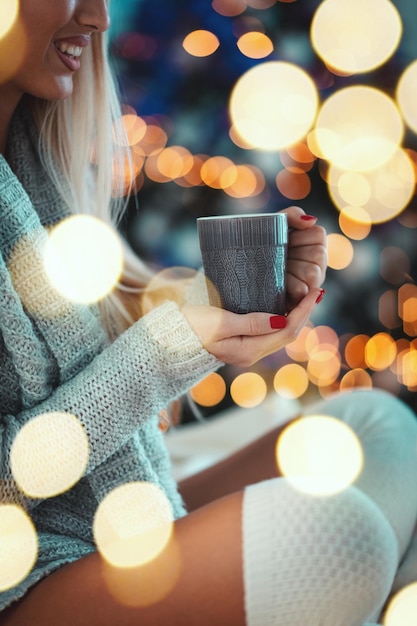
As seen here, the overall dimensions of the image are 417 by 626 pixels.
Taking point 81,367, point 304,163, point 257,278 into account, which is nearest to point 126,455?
point 81,367

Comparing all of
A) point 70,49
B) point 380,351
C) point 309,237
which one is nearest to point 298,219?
point 309,237

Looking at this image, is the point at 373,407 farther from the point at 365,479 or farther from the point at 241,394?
the point at 241,394

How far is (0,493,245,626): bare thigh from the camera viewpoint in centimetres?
68

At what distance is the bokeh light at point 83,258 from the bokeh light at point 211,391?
37.9 inches

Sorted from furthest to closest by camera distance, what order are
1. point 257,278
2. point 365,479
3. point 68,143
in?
point 68,143 < point 365,479 < point 257,278

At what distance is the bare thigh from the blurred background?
4.25ft

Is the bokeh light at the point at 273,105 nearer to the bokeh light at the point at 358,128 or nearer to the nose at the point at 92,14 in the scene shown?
the bokeh light at the point at 358,128

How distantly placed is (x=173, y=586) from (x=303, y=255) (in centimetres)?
44

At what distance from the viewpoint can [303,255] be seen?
0.93 m

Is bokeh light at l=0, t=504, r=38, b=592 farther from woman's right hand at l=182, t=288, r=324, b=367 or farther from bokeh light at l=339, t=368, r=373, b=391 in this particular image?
bokeh light at l=339, t=368, r=373, b=391

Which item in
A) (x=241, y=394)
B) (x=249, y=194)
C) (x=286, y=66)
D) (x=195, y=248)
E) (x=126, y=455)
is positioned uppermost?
(x=286, y=66)

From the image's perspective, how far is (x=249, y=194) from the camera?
1940mm

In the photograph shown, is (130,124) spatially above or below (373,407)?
above

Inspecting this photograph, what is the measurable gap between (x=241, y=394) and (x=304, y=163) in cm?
72
